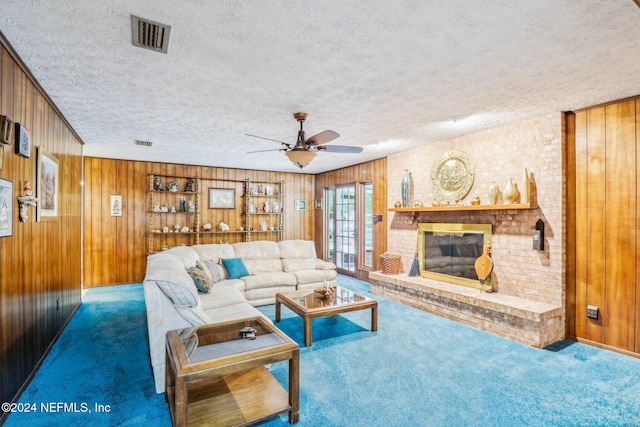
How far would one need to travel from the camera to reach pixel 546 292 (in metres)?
3.70

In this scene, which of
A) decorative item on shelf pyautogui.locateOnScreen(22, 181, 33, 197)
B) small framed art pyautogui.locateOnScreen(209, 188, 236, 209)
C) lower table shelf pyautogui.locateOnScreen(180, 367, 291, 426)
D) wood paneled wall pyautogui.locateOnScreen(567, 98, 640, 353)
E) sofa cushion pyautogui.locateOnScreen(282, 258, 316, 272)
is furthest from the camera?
small framed art pyautogui.locateOnScreen(209, 188, 236, 209)

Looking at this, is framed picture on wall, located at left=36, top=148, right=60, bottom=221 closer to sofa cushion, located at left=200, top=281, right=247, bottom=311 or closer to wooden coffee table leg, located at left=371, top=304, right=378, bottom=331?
sofa cushion, located at left=200, top=281, right=247, bottom=311

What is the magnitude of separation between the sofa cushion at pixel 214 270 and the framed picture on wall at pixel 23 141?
2354 millimetres

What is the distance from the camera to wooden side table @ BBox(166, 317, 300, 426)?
195 cm

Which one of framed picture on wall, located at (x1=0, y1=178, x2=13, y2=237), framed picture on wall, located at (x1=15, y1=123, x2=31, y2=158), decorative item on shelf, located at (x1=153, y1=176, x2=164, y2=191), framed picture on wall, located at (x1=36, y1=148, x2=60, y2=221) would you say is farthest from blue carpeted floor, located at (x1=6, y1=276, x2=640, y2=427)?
decorative item on shelf, located at (x1=153, y1=176, x2=164, y2=191)

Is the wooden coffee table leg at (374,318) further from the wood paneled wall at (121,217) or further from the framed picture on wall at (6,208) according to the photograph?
the wood paneled wall at (121,217)

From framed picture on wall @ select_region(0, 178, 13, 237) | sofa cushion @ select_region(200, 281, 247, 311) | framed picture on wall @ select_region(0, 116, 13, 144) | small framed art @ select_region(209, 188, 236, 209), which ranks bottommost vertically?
sofa cushion @ select_region(200, 281, 247, 311)

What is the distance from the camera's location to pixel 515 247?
403 cm

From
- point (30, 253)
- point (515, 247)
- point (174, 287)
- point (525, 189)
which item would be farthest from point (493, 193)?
point (30, 253)

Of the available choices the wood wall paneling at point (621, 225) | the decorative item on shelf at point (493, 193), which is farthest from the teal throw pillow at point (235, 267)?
the wood wall paneling at point (621, 225)

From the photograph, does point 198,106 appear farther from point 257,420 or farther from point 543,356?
point 543,356

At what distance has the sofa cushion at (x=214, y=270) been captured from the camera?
4527 mm

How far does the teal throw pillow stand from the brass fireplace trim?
2835 mm

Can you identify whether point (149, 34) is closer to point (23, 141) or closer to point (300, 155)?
point (23, 141)
